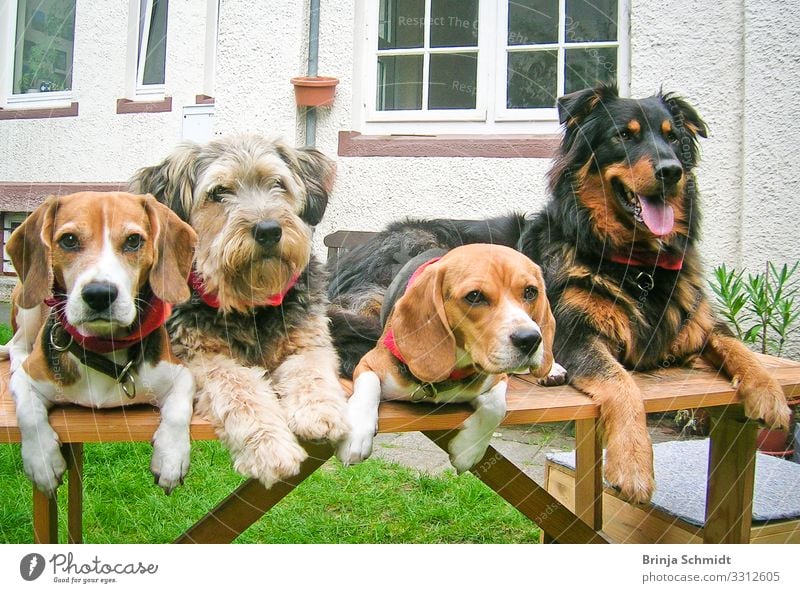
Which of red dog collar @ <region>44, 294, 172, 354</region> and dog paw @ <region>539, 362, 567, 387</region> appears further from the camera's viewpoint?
dog paw @ <region>539, 362, 567, 387</region>

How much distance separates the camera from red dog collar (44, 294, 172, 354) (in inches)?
39.6

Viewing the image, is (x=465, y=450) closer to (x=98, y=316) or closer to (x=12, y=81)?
(x=98, y=316)

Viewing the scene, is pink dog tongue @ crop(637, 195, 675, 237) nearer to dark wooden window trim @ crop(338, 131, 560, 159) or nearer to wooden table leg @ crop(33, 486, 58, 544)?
dark wooden window trim @ crop(338, 131, 560, 159)

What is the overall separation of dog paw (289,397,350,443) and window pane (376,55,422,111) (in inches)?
20.9

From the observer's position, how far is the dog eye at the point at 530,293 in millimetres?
1133

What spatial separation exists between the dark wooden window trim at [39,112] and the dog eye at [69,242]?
0.27 m

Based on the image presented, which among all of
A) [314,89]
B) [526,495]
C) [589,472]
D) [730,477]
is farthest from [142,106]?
[730,477]

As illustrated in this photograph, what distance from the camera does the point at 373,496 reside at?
1.59 metres

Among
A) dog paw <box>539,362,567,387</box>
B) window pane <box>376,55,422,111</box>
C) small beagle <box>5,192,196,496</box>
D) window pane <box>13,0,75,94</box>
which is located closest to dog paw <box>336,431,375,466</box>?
small beagle <box>5,192,196,496</box>

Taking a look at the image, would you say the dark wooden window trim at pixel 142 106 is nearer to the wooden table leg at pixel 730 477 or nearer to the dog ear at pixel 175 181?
the dog ear at pixel 175 181

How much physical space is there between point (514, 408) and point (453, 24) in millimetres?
695

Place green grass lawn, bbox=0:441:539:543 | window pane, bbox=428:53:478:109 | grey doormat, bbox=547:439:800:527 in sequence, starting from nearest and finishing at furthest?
1. window pane, bbox=428:53:478:109
2. green grass lawn, bbox=0:441:539:543
3. grey doormat, bbox=547:439:800:527

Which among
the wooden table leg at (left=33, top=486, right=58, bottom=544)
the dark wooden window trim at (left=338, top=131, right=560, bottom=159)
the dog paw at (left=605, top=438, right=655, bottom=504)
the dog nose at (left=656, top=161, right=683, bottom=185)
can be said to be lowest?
the wooden table leg at (left=33, top=486, right=58, bottom=544)

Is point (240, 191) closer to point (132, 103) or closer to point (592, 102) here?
point (132, 103)
